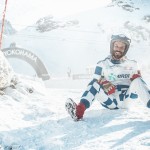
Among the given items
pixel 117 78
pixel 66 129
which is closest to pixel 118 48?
pixel 117 78

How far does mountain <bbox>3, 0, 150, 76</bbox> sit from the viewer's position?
61.7 metres

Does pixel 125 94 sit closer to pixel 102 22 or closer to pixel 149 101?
pixel 149 101

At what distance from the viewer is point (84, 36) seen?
72.4 metres

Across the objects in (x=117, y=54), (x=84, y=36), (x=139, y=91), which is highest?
(x=84, y=36)

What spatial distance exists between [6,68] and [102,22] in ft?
245

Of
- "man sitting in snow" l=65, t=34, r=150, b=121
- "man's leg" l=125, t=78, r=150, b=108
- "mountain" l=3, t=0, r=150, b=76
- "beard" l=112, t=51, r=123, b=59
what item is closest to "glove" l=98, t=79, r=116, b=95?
"man sitting in snow" l=65, t=34, r=150, b=121

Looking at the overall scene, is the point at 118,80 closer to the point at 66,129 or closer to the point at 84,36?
the point at 66,129

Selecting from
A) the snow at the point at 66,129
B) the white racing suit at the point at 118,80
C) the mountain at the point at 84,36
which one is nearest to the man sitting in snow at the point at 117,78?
the white racing suit at the point at 118,80

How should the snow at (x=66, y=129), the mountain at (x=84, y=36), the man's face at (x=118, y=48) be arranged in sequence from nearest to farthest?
the snow at (x=66, y=129), the man's face at (x=118, y=48), the mountain at (x=84, y=36)

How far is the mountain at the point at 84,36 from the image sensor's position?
6172 cm

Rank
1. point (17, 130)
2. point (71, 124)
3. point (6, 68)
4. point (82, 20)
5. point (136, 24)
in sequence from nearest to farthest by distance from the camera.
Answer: point (17, 130) < point (71, 124) < point (6, 68) < point (136, 24) < point (82, 20)

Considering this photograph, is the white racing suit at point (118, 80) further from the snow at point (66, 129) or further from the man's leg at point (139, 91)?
the snow at point (66, 129)

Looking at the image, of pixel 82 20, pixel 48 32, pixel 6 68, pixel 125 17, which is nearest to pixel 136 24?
pixel 125 17

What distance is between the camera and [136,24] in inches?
3034
